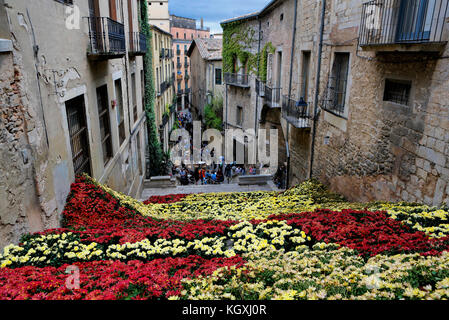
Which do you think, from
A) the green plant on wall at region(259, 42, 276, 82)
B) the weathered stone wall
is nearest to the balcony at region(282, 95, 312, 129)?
the weathered stone wall

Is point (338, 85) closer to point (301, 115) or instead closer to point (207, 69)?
point (301, 115)

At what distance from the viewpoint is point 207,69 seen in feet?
106

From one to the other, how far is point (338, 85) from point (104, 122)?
304 inches

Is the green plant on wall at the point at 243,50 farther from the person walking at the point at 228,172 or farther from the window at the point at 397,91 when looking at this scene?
the window at the point at 397,91

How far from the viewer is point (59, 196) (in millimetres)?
5914

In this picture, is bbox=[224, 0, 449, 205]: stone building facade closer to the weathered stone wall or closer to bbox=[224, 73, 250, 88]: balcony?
the weathered stone wall

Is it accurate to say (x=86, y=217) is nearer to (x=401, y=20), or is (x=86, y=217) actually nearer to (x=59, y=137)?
(x=59, y=137)

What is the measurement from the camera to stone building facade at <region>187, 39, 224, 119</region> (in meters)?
30.2

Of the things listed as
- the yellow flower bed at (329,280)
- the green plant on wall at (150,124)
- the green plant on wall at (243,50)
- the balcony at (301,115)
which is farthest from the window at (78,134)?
the green plant on wall at (243,50)

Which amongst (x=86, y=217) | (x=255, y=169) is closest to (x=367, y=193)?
(x=86, y=217)

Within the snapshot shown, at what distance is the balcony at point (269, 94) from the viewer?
16328 mm

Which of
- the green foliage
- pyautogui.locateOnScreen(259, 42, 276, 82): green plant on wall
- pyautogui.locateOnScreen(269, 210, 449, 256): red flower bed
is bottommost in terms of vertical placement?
the green foliage

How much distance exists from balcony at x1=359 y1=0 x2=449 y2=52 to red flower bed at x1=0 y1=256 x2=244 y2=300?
521 cm

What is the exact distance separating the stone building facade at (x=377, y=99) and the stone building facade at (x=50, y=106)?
6.61 meters
